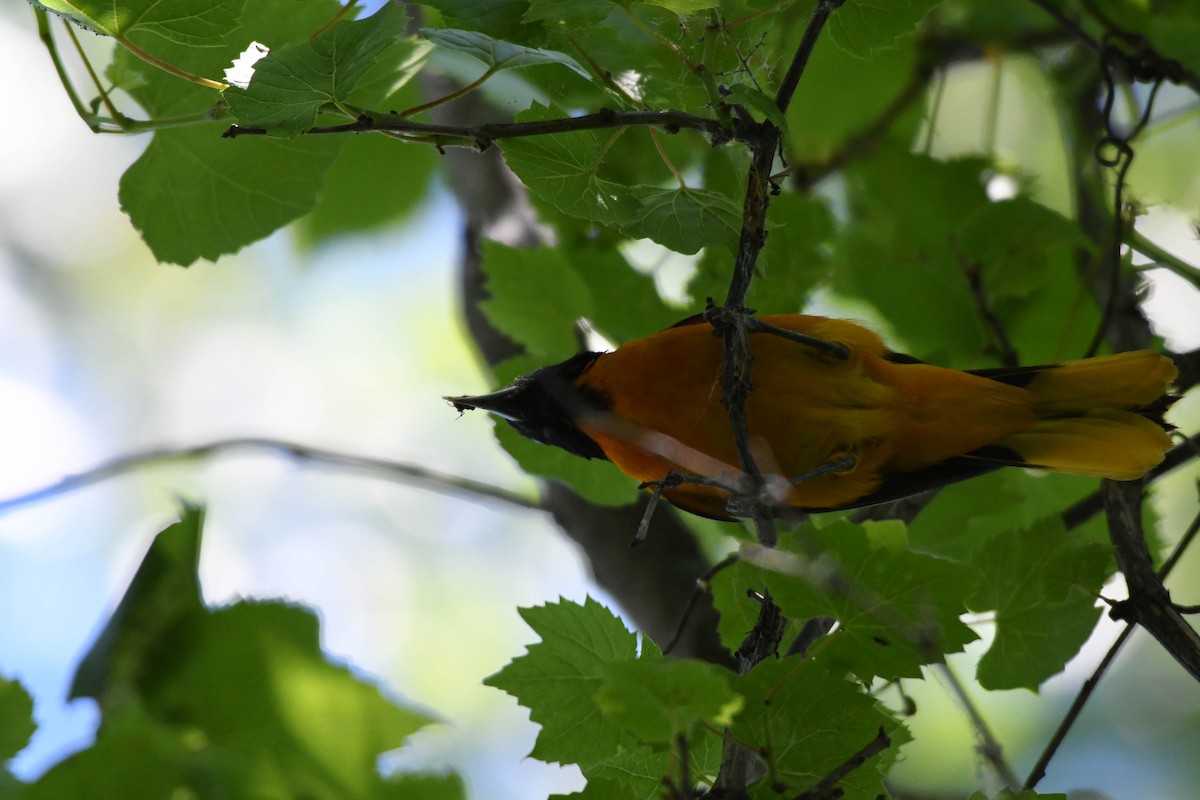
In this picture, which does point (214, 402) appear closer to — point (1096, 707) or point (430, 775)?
point (1096, 707)

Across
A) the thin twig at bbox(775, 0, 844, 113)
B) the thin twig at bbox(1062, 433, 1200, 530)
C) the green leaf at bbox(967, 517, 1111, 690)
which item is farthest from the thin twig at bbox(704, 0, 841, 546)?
the thin twig at bbox(1062, 433, 1200, 530)

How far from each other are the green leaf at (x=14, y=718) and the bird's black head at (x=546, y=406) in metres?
1.15

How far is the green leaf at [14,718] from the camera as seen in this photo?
1600 millimetres

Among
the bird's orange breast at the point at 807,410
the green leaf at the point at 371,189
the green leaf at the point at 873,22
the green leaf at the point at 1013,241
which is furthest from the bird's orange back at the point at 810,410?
the green leaf at the point at 371,189

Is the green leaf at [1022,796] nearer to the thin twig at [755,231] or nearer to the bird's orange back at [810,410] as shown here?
the thin twig at [755,231]

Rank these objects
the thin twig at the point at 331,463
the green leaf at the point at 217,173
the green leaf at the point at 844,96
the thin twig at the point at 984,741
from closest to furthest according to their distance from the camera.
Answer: the green leaf at the point at 217,173, the thin twig at the point at 984,741, the thin twig at the point at 331,463, the green leaf at the point at 844,96

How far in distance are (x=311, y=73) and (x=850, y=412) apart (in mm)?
1439

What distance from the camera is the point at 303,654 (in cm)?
150

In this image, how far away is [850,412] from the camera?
8.11 ft

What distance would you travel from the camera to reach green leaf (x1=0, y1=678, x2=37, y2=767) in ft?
5.25

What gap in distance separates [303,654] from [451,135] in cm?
77

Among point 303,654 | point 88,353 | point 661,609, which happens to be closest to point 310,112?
point 303,654

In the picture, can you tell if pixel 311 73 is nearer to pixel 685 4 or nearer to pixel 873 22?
pixel 685 4

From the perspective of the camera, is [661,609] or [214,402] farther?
[214,402]
